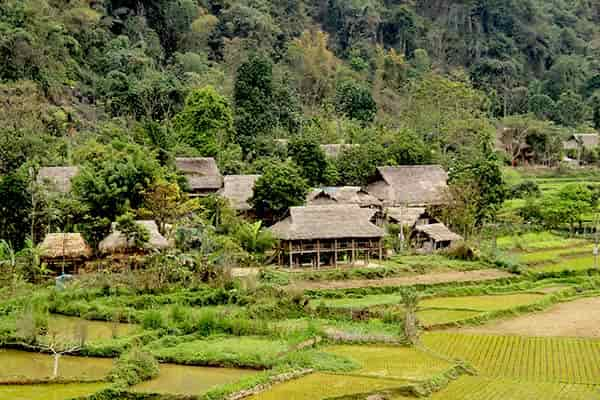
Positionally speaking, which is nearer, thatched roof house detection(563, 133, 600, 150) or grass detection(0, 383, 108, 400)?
grass detection(0, 383, 108, 400)

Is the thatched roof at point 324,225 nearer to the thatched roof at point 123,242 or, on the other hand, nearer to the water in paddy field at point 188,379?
the thatched roof at point 123,242

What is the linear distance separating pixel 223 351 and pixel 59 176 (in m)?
15.2

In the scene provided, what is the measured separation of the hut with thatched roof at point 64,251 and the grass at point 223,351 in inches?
310

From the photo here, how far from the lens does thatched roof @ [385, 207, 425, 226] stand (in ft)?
114

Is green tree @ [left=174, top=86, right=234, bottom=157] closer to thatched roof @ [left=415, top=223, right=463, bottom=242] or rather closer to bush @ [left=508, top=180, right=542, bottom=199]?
thatched roof @ [left=415, top=223, right=463, bottom=242]

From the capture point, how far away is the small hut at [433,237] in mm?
33594

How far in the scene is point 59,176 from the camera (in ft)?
105

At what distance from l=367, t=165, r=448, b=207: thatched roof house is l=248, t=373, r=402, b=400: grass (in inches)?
A: 807

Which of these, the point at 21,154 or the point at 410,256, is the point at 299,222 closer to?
the point at 410,256

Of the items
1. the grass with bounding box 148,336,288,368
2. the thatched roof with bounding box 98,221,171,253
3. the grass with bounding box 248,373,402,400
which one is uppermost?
the thatched roof with bounding box 98,221,171,253

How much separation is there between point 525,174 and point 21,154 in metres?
31.0

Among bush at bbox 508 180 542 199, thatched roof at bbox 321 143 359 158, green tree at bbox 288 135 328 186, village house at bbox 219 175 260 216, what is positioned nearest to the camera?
village house at bbox 219 175 260 216

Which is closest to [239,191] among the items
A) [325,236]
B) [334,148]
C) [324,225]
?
[324,225]

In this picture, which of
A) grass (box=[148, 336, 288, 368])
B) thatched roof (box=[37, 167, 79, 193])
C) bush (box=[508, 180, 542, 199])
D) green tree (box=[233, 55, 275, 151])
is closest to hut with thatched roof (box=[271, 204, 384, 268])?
thatched roof (box=[37, 167, 79, 193])
